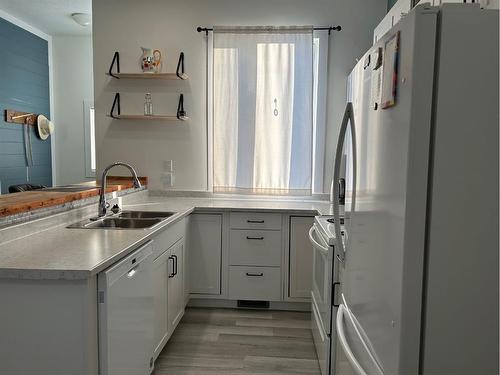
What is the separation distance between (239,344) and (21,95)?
154 inches

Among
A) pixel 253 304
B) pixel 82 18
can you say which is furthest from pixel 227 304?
pixel 82 18

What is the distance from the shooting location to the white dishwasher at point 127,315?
1496mm

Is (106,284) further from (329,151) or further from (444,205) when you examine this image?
(329,151)

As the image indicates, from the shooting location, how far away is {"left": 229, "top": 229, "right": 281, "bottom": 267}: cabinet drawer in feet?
10.7

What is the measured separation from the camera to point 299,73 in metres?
3.48

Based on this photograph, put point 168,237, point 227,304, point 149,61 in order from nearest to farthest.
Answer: point 168,237, point 227,304, point 149,61

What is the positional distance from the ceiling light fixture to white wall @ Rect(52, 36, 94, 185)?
2.43 ft

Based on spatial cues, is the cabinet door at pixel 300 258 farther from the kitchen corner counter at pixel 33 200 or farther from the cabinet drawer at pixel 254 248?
the kitchen corner counter at pixel 33 200

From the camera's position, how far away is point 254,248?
327 centimetres

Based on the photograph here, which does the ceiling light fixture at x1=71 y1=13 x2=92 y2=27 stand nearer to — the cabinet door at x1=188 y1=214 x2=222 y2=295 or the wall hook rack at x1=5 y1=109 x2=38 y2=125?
the wall hook rack at x1=5 y1=109 x2=38 y2=125

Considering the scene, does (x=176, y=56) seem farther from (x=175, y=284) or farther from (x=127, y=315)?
(x=127, y=315)

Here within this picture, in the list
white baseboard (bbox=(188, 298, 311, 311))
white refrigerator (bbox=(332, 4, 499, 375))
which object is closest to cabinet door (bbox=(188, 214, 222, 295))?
white baseboard (bbox=(188, 298, 311, 311))

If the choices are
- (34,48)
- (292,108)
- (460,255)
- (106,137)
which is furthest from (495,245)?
(34,48)

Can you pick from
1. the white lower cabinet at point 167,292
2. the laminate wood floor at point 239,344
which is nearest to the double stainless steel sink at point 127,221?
the white lower cabinet at point 167,292
